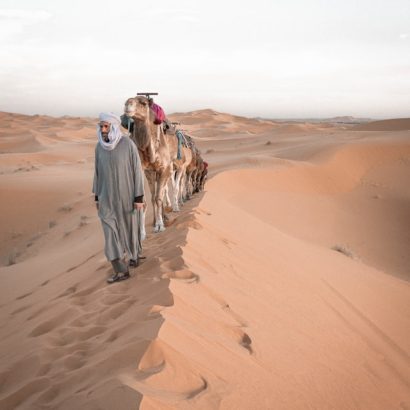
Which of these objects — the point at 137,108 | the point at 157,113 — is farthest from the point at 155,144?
the point at 137,108

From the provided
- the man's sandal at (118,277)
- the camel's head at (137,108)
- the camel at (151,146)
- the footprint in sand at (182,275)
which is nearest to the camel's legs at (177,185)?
the camel at (151,146)

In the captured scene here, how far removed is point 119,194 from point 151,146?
176 centimetres

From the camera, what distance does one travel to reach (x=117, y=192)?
16.4 ft

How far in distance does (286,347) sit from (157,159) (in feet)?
13.4

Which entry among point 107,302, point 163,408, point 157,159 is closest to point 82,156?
point 157,159

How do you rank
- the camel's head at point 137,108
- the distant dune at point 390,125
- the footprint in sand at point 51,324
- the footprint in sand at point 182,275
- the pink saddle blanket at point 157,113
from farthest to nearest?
the distant dune at point 390,125 → the pink saddle blanket at point 157,113 → the camel's head at point 137,108 → the footprint in sand at point 182,275 → the footprint in sand at point 51,324

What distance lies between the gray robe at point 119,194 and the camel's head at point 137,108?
3.22ft

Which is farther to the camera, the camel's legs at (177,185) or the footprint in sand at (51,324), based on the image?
the camel's legs at (177,185)

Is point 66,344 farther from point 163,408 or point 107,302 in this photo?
point 163,408

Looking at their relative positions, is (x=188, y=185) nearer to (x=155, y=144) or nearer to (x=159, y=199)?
(x=159, y=199)

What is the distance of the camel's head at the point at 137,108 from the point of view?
19.3 feet

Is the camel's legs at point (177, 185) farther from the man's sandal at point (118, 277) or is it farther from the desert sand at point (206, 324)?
the man's sandal at point (118, 277)

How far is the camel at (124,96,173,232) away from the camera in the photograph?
243 inches

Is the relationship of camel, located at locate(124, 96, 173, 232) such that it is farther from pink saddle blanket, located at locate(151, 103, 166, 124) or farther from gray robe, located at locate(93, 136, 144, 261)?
gray robe, located at locate(93, 136, 144, 261)
